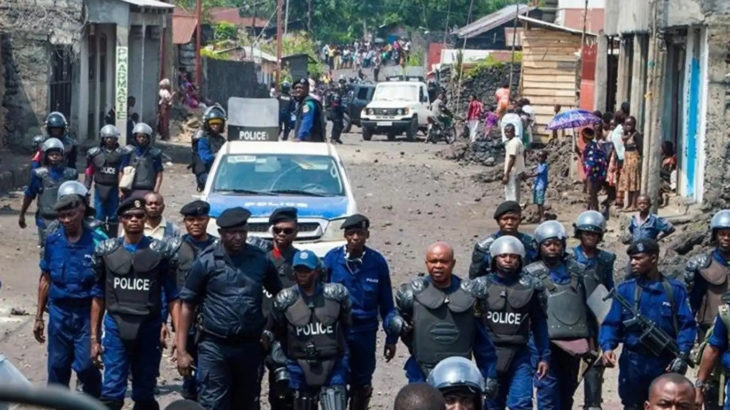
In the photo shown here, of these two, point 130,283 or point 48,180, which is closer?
point 130,283

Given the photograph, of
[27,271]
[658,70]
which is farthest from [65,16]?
[658,70]

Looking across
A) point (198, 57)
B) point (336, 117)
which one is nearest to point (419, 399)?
point (336, 117)

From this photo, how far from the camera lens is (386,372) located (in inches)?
437

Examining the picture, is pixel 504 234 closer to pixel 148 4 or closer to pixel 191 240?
pixel 191 240

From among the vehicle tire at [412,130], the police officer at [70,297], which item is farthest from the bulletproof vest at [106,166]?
the vehicle tire at [412,130]

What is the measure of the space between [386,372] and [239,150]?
4.24m

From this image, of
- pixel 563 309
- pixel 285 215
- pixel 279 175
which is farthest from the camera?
pixel 279 175

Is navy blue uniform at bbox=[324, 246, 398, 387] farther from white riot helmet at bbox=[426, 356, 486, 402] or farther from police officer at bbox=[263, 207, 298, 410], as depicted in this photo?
white riot helmet at bbox=[426, 356, 486, 402]

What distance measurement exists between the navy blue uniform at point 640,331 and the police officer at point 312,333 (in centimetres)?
162

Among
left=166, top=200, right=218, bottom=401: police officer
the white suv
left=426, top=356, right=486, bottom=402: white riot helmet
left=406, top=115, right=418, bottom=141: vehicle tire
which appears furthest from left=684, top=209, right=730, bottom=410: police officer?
left=406, top=115, right=418, bottom=141: vehicle tire

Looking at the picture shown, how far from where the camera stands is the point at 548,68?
37250 millimetres

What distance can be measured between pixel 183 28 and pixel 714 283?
4020 centimetres

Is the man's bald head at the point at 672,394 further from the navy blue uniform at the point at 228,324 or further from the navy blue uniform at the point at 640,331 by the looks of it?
the navy blue uniform at the point at 228,324

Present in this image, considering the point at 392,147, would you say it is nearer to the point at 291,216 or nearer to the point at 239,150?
the point at 239,150
